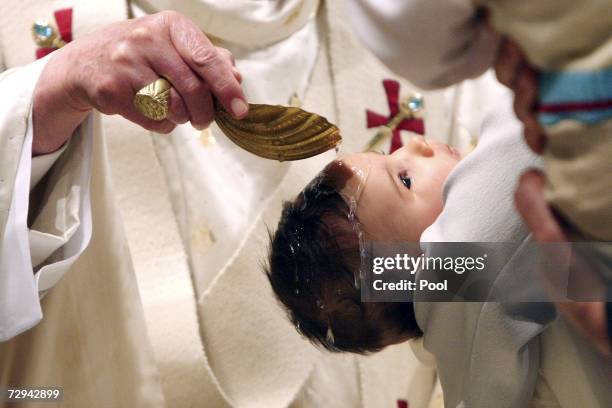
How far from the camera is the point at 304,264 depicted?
2.38 feet

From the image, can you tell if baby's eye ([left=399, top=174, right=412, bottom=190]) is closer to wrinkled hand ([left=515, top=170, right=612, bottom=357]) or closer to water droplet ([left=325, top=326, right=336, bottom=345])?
water droplet ([left=325, top=326, right=336, bottom=345])

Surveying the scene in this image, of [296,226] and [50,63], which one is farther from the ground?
[50,63]

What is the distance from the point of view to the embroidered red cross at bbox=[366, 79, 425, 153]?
0.97 m

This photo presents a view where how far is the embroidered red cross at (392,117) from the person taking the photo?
0.97 metres

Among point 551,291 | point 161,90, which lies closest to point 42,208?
point 161,90

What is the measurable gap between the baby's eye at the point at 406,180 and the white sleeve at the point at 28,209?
1.06 feet

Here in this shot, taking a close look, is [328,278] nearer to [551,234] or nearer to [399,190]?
[399,190]

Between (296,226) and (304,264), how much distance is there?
5cm

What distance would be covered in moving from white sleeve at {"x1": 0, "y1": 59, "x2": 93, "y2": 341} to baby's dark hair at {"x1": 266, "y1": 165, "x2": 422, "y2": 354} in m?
0.21

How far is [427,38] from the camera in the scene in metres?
0.42

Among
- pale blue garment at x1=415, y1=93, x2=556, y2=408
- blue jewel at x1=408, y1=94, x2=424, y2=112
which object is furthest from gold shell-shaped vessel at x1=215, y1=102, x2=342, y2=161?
blue jewel at x1=408, y1=94, x2=424, y2=112

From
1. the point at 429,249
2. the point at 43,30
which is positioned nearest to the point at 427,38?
the point at 429,249

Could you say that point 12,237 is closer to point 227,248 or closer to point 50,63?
point 50,63

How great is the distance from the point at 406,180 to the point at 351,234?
0.25 ft
